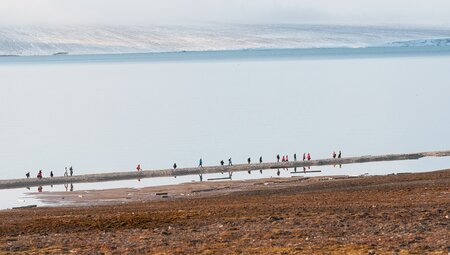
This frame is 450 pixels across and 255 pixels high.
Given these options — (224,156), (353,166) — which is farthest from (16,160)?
(353,166)

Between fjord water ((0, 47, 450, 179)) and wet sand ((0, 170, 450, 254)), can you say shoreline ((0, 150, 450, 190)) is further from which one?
wet sand ((0, 170, 450, 254))

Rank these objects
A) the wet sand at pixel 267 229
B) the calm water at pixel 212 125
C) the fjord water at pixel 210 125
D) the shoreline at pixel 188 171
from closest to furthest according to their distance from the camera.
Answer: the wet sand at pixel 267 229 < the shoreline at pixel 188 171 < the calm water at pixel 212 125 < the fjord water at pixel 210 125

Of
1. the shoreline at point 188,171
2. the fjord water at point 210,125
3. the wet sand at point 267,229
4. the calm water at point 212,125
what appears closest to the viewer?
the wet sand at point 267,229

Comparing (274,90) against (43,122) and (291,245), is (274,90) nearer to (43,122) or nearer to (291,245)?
(43,122)

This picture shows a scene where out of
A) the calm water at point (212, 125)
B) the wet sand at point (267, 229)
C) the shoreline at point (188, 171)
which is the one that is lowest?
the wet sand at point (267, 229)

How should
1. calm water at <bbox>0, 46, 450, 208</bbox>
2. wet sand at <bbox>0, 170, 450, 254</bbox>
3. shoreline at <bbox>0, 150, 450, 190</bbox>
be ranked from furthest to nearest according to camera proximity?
calm water at <bbox>0, 46, 450, 208</bbox> → shoreline at <bbox>0, 150, 450, 190</bbox> → wet sand at <bbox>0, 170, 450, 254</bbox>

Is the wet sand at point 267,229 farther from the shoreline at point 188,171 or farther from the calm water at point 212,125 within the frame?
the calm water at point 212,125

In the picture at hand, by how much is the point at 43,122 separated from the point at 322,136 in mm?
40338

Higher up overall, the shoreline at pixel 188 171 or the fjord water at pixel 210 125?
the fjord water at pixel 210 125

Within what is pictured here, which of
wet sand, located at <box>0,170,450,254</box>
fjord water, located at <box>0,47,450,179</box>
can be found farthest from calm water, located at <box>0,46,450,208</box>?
wet sand, located at <box>0,170,450,254</box>

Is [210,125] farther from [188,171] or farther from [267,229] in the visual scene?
[267,229]

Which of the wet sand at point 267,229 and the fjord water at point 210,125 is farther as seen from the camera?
the fjord water at point 210,125

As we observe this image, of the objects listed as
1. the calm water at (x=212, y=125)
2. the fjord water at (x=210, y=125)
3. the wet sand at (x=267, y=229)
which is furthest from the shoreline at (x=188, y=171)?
the wet sand at (x=267, y=229)

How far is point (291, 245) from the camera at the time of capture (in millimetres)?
19844
